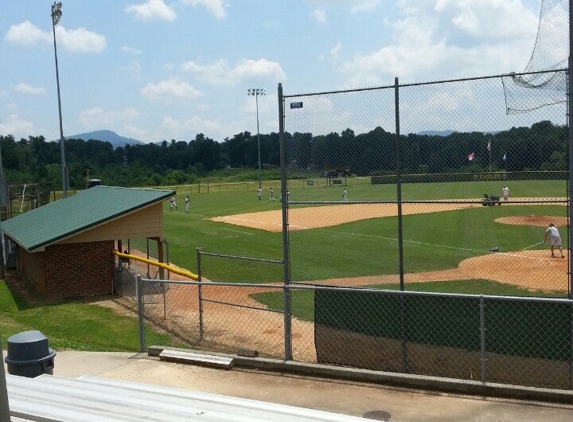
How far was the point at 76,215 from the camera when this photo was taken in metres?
21.0

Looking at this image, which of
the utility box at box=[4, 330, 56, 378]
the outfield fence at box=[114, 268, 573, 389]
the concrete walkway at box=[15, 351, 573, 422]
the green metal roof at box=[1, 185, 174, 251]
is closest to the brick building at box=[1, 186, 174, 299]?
the green metal roof at box=[1, 185, 174, 251]

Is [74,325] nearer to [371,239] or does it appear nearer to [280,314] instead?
[280,314]

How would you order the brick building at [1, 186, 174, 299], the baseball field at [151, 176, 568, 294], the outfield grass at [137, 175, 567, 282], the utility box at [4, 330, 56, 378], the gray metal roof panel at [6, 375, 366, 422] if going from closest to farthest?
the gray metal roof panel at [6, 375, 366, 422] < the utility box at [4, 330, 56, 378] < the baseball field at [151, 176, 568, 294] < the outfield grass at [137, 175, 567, 282] < the brick building at [1, 186, 174, 299]

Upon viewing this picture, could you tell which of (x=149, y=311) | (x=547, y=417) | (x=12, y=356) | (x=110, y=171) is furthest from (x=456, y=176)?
(x=110, y=171)

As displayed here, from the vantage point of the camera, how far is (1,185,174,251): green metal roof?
61.7ft

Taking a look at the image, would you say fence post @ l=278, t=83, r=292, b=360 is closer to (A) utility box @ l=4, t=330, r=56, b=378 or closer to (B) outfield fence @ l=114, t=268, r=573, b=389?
(B) outfield fence @ l=114, t=268, r=573, b=389

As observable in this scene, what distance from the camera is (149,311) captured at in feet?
53.8

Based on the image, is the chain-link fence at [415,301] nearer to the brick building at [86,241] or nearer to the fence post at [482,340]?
the fence post at [482,340]

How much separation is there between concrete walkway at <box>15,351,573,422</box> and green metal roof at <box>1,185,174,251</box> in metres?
9.13

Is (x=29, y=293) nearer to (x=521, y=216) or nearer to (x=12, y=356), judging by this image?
(x=12, y=356)

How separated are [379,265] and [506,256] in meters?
4.76

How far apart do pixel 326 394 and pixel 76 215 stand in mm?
15002

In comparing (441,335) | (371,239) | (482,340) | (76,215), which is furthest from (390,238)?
(482,340)

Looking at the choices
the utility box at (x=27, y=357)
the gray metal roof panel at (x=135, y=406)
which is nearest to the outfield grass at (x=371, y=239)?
the utility box at (x=27, y=357)
